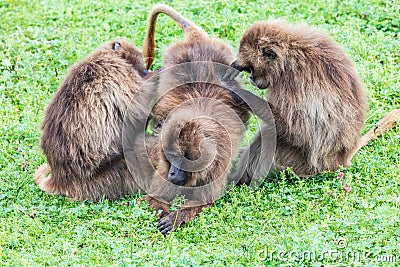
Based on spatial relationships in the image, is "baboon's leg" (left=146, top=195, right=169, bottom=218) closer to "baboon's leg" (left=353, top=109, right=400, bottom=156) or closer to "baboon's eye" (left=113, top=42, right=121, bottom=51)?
"baboon's eye" (left=113, top=42, right=121, bottom=51)

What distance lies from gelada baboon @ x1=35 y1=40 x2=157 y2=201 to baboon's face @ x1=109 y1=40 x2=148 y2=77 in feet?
0.57

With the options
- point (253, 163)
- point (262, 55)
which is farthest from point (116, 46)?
point (253, 163)

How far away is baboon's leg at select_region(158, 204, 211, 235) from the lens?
23.8ft

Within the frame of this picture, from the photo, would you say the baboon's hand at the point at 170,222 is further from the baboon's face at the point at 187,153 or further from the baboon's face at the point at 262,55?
the baboon's face at the point at 262,55

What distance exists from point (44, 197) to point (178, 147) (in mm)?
1908

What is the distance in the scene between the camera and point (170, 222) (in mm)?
7312

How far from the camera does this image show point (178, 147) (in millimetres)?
7012

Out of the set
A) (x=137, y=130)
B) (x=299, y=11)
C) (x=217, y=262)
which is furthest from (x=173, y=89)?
(x=299, y=11)

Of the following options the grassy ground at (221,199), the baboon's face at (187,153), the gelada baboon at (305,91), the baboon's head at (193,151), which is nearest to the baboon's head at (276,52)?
the gelada baboon at (305,91)

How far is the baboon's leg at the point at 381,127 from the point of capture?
8.42 m

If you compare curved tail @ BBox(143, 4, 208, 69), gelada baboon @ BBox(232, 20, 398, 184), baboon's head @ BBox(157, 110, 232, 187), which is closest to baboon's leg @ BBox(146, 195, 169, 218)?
baboon's head @ BBox(157, 110, 232, 187)

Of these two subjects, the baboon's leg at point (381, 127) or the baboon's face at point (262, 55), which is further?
the baboon's leg at point (381, 127)

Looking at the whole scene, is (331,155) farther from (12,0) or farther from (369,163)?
(12,0)

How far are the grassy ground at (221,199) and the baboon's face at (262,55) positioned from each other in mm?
1140
